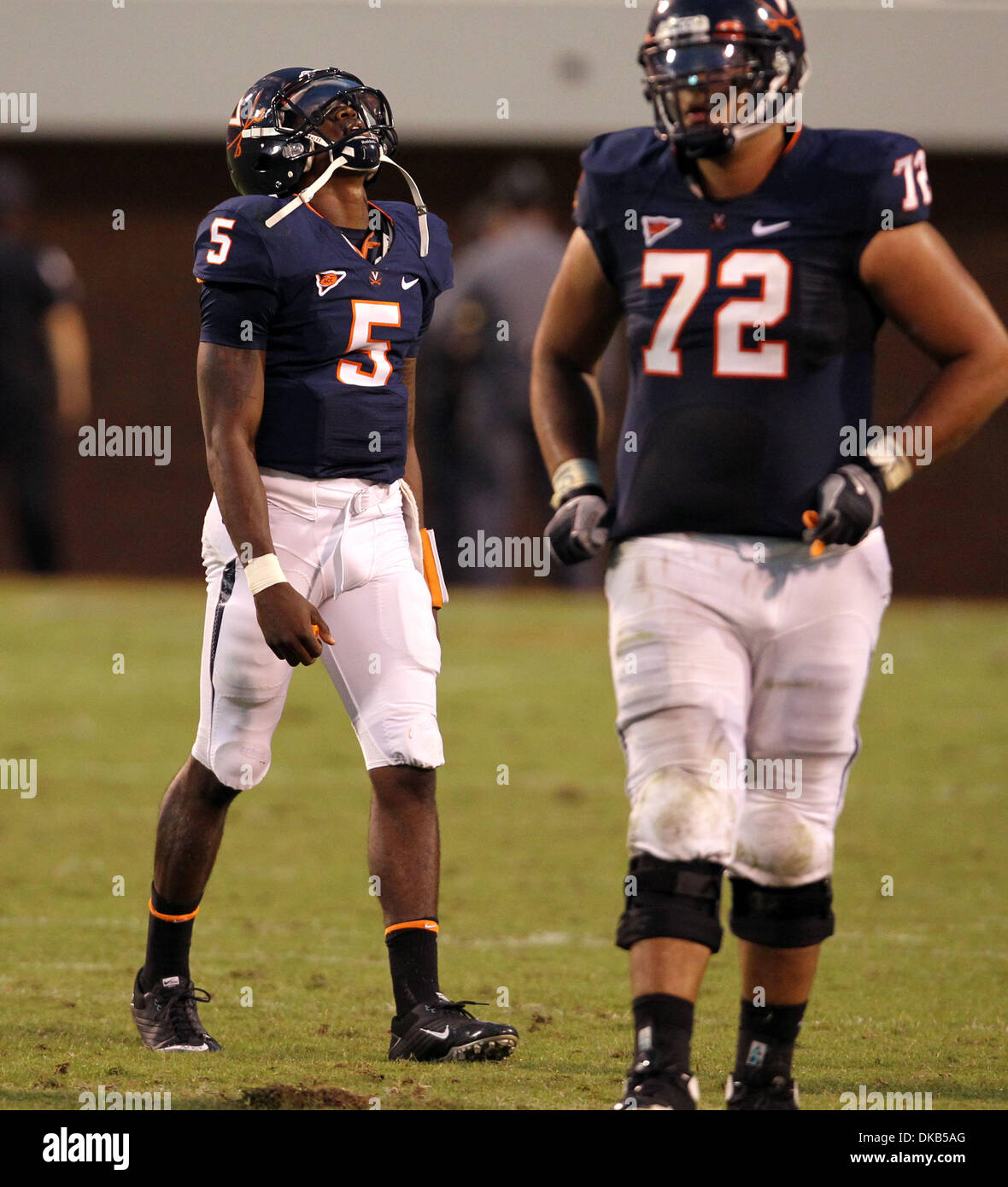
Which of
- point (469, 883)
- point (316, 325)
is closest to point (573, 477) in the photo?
point (316, 325)

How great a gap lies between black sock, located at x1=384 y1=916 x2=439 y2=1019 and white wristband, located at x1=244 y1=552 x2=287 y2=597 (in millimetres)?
826

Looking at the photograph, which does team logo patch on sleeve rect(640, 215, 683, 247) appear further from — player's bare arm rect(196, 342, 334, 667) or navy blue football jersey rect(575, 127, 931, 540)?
player's bare arm rect(196, 342, 334, 667)

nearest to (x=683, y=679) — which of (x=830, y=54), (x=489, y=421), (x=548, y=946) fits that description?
(x=548, y=946)

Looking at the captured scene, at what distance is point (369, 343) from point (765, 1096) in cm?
187

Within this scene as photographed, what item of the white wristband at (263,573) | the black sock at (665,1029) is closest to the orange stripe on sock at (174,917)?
the white wristband at (263,573)

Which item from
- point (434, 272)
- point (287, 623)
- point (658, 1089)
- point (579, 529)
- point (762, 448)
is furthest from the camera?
point (434, 272)

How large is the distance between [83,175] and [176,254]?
3.19ft

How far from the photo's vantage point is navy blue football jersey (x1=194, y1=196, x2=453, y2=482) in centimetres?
459

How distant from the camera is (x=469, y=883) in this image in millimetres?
7027

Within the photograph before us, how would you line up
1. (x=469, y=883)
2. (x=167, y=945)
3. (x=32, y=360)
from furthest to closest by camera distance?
(x=32, y=360)
(x=469, y=883)
(x=167, y=945)

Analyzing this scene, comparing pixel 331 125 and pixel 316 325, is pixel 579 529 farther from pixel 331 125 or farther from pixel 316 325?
pixel 331 125

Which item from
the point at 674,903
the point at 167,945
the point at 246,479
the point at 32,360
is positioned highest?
the point at 246,479

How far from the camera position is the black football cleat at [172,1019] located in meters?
4.72

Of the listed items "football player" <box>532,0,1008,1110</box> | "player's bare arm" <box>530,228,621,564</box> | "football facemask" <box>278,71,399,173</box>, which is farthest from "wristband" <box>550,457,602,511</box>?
"football facemask" <box>278,71,399,173</box>
